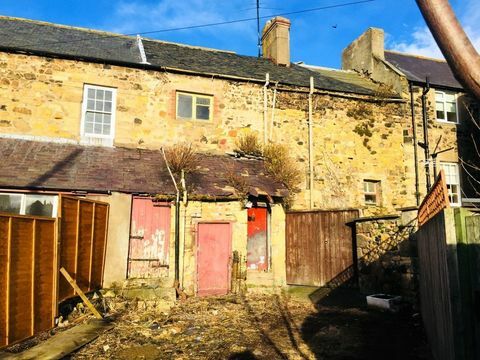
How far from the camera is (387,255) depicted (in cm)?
987

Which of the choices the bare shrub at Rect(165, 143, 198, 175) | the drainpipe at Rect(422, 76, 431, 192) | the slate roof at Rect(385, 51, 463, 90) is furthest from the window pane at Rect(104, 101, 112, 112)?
the drainpipe at Rect(422, 76, 431, 192)

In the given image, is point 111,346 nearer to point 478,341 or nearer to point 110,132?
point 478,341

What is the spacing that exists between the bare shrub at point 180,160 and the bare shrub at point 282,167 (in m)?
2.75

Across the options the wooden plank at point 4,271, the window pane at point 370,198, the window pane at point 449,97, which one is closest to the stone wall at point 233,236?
the window pane at point 370,198

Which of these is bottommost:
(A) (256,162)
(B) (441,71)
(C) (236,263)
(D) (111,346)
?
(D) (111,346)

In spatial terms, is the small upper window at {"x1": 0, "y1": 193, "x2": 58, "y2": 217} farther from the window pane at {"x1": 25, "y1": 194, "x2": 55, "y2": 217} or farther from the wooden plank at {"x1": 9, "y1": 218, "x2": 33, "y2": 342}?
the wooden plank at {"x1": 9, "y1": 218, "x2": 33, "y2": 342}

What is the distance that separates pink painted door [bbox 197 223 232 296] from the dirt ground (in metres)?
1.38

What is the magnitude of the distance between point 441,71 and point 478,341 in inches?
693

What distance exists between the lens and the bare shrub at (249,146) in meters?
14.2

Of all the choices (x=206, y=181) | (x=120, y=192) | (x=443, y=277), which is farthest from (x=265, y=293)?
(x=443, y=277)

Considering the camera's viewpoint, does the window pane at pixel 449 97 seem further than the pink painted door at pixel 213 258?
Yes

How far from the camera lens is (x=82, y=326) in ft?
25.4

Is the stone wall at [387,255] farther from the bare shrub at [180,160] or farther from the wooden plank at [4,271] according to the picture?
the wooden plank at [4,271]

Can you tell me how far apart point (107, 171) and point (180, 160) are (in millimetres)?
2253
